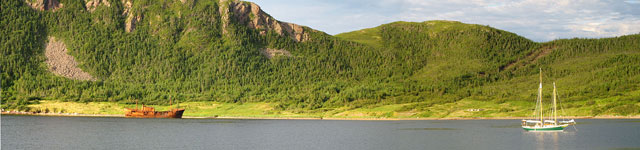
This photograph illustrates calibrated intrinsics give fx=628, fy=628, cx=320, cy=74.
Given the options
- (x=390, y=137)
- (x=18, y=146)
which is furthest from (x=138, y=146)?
(x=390, y=137)

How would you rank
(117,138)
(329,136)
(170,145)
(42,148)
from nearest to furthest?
1. (42,148)
2. (170,145)
3. (117,138)
4. (329,136)

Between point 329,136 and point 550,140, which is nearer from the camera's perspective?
point 550,140

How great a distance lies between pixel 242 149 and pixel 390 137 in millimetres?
43145

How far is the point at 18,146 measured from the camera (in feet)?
388

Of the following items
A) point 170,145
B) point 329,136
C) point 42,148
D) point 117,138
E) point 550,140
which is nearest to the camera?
point 42,148

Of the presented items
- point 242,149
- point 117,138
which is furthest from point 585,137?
point 117,138

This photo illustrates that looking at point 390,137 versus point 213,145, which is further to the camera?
point 390,137

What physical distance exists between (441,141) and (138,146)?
205 ft

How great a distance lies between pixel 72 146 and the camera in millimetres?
121562

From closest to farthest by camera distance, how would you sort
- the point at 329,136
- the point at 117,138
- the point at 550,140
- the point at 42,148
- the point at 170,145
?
the point at 42,148 → the point at 170,145 → the point at 550,140 → the point at 117,138 → the point at 329,136

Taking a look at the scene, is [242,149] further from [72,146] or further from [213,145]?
[72,146]

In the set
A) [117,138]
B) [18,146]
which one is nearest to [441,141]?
[117,138]

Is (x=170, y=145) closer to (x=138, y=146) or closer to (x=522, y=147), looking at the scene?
(x=138, y=146)

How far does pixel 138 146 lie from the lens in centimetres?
12075
